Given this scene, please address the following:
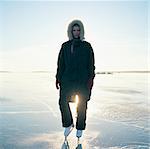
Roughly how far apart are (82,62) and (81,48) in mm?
193

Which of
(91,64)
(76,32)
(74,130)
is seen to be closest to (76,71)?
(91,64)

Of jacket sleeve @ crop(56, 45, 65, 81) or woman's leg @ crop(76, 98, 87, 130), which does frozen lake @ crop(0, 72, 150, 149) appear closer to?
woman's leg @ crop(76, 98, 87, 130)

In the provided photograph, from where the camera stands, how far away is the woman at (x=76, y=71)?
14.9ft

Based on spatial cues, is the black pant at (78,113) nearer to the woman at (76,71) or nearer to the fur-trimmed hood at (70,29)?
the woman at (76,71)

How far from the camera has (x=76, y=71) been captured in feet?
15.0

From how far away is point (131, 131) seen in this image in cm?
558

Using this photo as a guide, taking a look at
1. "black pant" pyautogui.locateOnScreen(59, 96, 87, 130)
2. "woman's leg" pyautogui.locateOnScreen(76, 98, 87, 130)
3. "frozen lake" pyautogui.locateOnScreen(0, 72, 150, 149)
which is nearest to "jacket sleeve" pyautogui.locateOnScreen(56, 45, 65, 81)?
"black pant" pyautogui.locateOnScreen(59, 96, 87, 130)

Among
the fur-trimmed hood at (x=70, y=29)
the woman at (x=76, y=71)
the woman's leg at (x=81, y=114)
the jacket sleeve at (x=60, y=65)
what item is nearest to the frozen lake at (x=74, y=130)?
the woman's leg at (x=81, y=114)

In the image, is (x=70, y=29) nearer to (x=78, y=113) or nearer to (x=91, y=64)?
(x=91, y=64)

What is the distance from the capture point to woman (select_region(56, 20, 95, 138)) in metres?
4.54

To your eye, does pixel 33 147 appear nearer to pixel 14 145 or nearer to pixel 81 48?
pixel 14 145

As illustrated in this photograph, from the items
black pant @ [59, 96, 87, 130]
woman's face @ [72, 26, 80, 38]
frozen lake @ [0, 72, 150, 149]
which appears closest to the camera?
woman's face @ [72, 26, 80, 38]

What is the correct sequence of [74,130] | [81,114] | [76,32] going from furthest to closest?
[74,130] → [81,114] → [76,32]

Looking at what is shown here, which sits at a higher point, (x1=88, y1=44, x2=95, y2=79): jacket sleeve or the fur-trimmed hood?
the fur-trimmed hood
